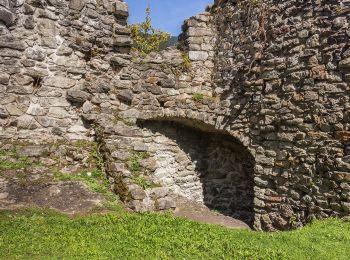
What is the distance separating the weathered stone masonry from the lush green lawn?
912 mm

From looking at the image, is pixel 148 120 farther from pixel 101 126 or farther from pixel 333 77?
pixel 333 77

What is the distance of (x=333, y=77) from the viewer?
Answer: 629 cm

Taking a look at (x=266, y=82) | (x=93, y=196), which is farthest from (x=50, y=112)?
(x=266, y=82)

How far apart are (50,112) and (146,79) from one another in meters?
2.05

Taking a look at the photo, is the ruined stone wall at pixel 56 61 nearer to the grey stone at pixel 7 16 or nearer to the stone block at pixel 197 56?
the grey stone at pixel 7 16

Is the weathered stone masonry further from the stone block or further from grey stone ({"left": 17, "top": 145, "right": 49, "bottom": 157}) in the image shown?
grey stone ({"left": 17, "top": 145, "right": 49, "bottom": 157})

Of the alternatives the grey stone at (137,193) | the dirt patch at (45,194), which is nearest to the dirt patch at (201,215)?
the grey stone at (137,193)

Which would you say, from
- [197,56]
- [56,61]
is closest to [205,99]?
[197,56]

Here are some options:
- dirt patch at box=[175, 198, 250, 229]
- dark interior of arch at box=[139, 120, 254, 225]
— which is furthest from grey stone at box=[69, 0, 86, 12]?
dirt patch at box=[175, 198, 250, 229]

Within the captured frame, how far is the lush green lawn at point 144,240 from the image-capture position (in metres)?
4.25

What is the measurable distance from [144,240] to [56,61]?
407cm

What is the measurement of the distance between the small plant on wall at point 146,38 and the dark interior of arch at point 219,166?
1673mm

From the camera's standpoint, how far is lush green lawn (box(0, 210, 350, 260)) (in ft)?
14.0

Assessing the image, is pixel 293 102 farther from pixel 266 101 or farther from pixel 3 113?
pixel 3 113
